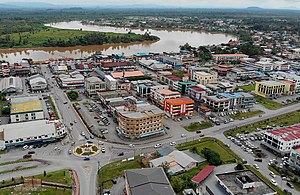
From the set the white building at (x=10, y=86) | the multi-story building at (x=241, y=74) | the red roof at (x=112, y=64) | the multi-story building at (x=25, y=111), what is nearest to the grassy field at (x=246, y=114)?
the multi-story building at (x=241, y=74)

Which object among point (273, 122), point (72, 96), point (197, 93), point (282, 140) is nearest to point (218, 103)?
point (197, 93)

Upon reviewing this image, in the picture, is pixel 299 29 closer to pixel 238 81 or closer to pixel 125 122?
pixel 238 81

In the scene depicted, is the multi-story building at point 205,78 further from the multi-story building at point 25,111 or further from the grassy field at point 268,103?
the multi-story building at point 25,111

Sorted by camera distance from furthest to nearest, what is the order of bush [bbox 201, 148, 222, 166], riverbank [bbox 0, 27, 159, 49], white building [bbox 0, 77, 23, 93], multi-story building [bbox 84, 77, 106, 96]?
riverbank [bbox 0, 27, 159, 49] < white building [bbox 0, 77, 23, 93] < multi-story building [bbox 84, 77, 106, 96] < bush [bbox 201, 148, 222, 166]

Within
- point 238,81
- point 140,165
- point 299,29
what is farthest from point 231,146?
point 299,29

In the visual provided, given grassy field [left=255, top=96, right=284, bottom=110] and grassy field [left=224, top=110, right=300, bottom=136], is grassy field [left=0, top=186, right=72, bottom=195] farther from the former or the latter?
grassy field [left=255, top=96, right=284, bottom=110]

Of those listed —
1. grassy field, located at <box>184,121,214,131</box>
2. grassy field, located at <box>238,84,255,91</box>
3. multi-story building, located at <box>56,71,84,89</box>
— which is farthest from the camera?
grassy field, located at <box>238,84,255,91</box>

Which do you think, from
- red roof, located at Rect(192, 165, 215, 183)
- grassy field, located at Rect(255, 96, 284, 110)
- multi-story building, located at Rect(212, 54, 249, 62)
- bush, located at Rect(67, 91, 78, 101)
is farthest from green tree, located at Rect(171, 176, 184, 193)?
multi-story building, located at Rect(212, 54, 249, 62)
